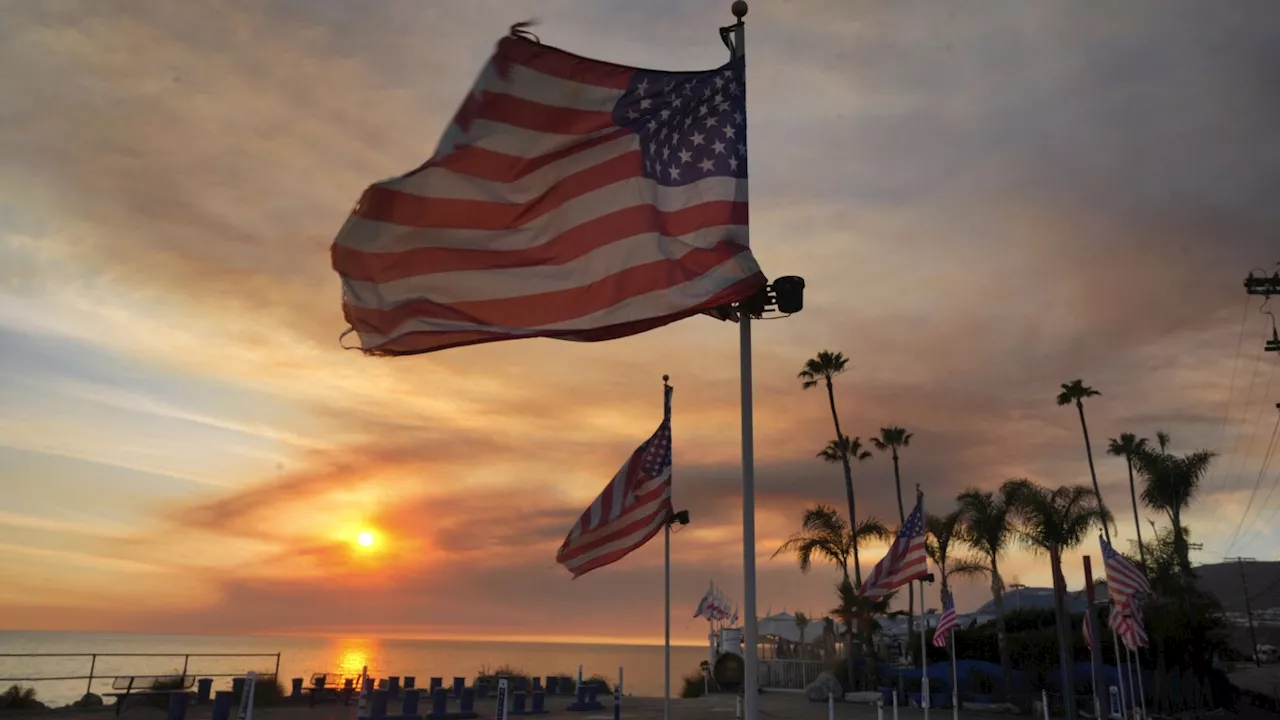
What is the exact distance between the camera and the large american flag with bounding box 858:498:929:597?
22844 mm

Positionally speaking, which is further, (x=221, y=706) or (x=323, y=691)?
(x=323, y=691)

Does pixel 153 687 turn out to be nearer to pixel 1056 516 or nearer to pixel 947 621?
pixel 947 621

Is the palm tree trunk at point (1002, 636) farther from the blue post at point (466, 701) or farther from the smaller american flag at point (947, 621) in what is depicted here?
the blue post at point (466, 701)

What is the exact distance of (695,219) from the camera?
28.6 feet

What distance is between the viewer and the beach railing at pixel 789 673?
44.9m

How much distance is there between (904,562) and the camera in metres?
23.3

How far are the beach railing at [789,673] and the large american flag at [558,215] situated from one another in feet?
131

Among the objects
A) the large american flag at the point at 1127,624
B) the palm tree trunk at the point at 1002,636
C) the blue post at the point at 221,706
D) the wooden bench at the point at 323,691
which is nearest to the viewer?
the blue post at the point at 221,706

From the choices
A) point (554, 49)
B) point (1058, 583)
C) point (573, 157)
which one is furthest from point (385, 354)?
point (1058, 583)

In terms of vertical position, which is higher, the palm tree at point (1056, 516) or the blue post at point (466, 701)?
the palm tree at point (1056, 516)

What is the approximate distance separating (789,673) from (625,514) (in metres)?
31.1

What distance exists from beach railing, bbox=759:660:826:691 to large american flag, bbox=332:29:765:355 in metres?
40.0

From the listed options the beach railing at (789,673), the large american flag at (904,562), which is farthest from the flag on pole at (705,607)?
the large american flag at (904,562)

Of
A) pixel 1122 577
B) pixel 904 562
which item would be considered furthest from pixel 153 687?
pixel 1122 577
